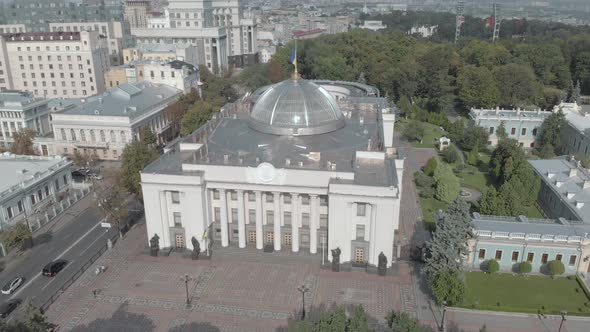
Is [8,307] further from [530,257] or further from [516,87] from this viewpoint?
[516,87]

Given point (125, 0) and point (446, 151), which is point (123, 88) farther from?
point (125, 0)

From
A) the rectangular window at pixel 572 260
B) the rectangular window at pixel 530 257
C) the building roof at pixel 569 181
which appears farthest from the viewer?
the building roof at pixel 569 181

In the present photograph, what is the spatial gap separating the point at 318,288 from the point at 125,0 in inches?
7214

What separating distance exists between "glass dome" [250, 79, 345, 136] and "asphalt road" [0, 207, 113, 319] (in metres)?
20.5

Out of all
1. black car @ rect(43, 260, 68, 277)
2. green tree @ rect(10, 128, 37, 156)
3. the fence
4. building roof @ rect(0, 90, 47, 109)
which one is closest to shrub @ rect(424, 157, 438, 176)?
the fence

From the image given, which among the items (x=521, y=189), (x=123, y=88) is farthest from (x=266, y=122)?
(x=123, y=88)

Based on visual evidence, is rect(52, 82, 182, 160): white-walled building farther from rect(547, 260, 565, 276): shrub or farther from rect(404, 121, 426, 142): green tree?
rect(547, 260, 565, 276): shrub

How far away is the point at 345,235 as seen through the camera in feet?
133

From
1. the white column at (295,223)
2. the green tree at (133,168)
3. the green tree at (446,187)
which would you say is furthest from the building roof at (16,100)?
the green tree at (446,187)

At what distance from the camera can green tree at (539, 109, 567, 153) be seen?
69269mm

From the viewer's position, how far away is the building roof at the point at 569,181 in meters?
43.7

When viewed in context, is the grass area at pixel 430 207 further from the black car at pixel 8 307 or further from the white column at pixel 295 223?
the black car at pixel 8 307

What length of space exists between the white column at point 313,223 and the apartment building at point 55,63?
74.4 m

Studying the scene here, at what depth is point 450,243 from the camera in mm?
35281
